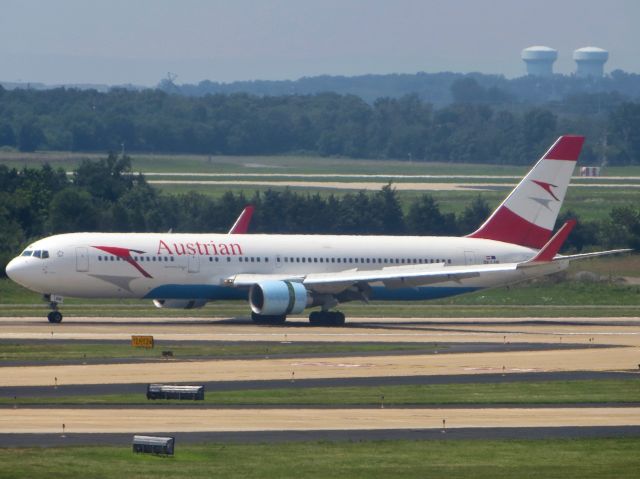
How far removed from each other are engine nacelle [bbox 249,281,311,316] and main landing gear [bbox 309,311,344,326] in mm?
1366

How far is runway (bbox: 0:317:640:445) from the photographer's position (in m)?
33.1

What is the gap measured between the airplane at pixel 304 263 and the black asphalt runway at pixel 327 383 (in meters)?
18.6

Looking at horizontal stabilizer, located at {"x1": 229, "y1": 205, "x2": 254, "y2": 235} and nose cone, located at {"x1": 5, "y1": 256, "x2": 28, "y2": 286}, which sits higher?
horizontal stabilizer, located at {"x1": 229, "y1": 205, "x2": 254, "y2": 235}

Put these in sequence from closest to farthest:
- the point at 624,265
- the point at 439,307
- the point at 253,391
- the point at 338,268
Answer: the point at 253,391 < the point at 338,268 < the point at 439,307 < the point at 624,265

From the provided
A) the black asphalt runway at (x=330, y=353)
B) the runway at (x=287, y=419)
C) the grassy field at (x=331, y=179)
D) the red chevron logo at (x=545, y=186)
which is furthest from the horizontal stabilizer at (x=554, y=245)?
the grassy field at (x=331, y=179)

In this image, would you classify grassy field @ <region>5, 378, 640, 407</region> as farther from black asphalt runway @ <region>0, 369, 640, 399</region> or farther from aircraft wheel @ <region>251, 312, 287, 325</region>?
aircraft wheel @ <region>251, 312, 287, 325</region>

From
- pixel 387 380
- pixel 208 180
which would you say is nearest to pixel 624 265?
pixel 387 380

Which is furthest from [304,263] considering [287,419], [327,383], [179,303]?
[287,419]

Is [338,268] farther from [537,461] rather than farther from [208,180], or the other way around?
[208,180]

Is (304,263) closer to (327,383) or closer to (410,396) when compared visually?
(327,383)

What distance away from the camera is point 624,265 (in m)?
92.4

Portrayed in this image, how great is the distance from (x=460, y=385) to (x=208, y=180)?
123 meters

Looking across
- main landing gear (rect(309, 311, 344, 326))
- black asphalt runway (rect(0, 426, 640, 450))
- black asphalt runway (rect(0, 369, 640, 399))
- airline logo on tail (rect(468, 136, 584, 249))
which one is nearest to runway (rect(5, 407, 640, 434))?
black asphalt runway (rect(0, 426, 640, 450))

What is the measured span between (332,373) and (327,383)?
254cm
